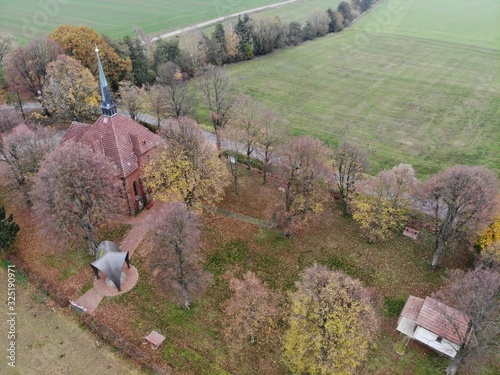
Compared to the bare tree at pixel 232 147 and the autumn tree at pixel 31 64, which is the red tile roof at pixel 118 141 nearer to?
the bare tree at pixel 232 147

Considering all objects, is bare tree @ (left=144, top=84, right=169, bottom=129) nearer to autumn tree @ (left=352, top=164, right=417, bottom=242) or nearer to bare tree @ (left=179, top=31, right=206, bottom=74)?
bare tree @ (left=179, top=31, right=206, bottom=74)

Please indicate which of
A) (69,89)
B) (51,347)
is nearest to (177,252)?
(51,347)

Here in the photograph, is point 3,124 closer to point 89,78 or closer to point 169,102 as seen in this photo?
point 89,78

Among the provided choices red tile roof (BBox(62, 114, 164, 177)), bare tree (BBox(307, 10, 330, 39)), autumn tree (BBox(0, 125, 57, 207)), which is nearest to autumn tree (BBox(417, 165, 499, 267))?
red tile roof (BBox(62, 114, 164, 177))

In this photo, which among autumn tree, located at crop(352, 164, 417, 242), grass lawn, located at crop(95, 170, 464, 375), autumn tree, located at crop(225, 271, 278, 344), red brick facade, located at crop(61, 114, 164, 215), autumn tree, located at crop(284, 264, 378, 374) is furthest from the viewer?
red brick facade, located at crop(61, 114, 164, 215)

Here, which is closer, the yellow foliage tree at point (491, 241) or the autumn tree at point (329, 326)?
the autumn tree at point (329, 326)

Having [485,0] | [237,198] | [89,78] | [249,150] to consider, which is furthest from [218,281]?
[485,0]

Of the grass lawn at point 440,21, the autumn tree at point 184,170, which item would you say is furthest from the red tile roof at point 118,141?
the grass lawn at point 440,21
